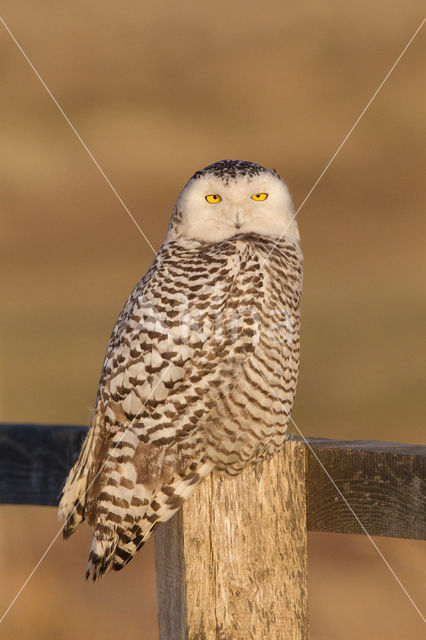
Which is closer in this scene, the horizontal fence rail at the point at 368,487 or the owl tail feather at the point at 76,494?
the horizontal fence rail at the point at 368,487

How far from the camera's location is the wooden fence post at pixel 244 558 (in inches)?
91.7

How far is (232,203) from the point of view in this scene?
9.38ft

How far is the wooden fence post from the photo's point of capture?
233cm

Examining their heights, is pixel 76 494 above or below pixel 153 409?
below

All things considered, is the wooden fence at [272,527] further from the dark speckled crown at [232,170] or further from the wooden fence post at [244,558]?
the dark speckled crown at [232,170]

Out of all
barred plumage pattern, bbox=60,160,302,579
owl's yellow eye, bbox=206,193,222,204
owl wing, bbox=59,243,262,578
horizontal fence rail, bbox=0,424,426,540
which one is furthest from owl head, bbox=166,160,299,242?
horizontal fence rail, bbox=0,424,426,540

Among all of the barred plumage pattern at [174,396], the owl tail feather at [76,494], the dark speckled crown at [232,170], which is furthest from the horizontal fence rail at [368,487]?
the dark speckled crown at [232,170]

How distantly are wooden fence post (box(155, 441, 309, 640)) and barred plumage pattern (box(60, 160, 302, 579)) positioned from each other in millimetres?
163

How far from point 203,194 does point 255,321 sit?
19.7 inches

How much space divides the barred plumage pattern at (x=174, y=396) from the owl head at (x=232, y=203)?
0.17 metres

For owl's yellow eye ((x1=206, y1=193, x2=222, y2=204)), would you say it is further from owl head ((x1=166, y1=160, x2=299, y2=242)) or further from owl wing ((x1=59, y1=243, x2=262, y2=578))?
owl wing ((x1=59, y1=243, x2=262, y2=578))

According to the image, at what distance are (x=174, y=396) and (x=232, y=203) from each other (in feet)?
2.22

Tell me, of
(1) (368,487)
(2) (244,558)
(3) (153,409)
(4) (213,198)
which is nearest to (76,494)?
Result: (3) (153,409)

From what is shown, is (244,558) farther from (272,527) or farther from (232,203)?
(232,203)
